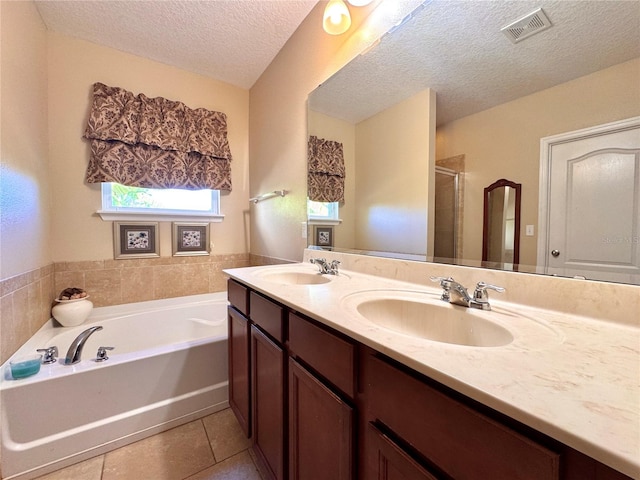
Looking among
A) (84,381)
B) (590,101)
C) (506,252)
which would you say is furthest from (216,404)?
(590,101)

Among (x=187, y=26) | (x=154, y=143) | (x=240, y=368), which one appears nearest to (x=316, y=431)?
(x=240, y=368)

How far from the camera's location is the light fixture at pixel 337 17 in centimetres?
137

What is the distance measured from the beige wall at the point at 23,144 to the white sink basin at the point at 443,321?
5.31ft

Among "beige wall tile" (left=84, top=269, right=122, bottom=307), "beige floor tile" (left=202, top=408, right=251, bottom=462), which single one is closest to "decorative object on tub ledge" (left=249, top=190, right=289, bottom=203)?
"beige wall tile" (left=84, top=269, right=122, bottom=307)

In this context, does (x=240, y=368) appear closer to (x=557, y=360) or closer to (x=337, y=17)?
(x=557, y=360)

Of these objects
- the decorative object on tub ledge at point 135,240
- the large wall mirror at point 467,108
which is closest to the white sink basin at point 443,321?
the large wall mirror at point 467,108

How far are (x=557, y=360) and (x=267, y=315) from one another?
0.87 meters

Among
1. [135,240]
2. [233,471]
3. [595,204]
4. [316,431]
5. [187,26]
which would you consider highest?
[187,26]

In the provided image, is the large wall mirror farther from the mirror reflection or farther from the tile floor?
the tile floor

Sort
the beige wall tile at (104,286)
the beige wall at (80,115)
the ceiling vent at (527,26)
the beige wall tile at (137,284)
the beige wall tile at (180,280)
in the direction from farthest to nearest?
the beige wall tile at (180,280)
the beige wall tile at (137,284)
the beige wall tile at (104,286)
the beige wall at (80,115)
the ceiling vent at (527,26)

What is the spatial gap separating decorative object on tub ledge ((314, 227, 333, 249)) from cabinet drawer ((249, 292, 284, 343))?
0.68 meters

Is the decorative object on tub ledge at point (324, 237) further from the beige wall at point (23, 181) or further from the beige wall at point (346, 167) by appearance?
the beige wall at point (23, 181)

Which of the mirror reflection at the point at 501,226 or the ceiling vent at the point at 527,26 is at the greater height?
the ceiling vent at the point at 527,26

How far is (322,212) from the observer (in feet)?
5.75
